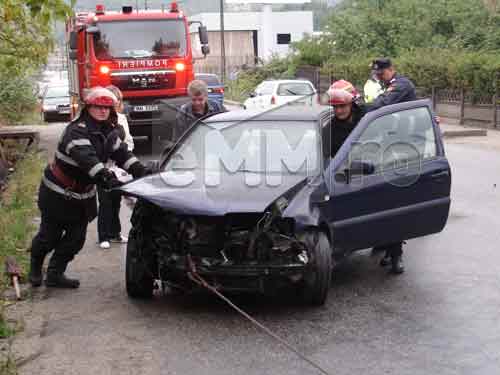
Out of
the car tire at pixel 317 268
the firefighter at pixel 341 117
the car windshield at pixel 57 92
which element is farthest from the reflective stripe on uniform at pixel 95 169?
the car windshield at pixel 57 92

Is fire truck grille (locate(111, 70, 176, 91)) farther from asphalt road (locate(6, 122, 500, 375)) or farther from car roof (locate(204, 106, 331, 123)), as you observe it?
car roof (locate(204, 106, 331, 123))

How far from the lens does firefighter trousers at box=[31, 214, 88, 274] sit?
7.63 m

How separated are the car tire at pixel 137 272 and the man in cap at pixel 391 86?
11.3 feet

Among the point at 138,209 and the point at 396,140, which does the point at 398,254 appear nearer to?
the point at 396,140

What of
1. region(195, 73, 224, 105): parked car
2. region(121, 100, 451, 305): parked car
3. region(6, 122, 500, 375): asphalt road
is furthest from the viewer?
region(195, 73, 224, 105): parked car

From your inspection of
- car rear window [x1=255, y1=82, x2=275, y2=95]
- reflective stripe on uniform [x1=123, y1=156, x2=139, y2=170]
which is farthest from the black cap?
car rear window [x1=255, y1=82, x2=275, y2=95]

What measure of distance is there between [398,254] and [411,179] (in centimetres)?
80

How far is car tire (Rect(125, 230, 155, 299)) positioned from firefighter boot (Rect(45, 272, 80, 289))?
78cm

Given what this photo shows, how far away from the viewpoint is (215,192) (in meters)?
6.78

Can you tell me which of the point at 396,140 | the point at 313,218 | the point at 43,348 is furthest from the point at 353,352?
the point at 396,140

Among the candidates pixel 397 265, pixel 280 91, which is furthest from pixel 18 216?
pixel 280 91

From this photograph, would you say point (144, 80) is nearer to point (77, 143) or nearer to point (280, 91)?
point (280, 91)

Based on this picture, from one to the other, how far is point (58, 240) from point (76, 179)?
24.5 inches

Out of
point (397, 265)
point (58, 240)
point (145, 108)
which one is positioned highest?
point (58, 240)
